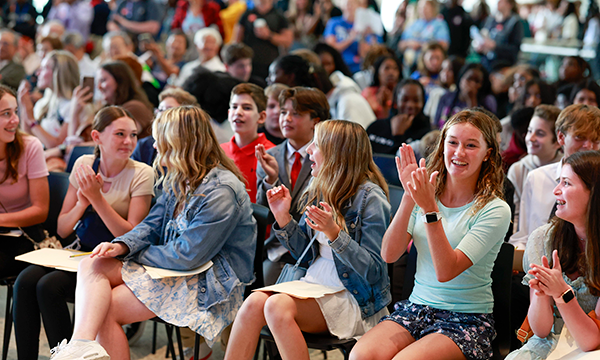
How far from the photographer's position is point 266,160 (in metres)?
2.66

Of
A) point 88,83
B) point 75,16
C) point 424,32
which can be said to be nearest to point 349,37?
point 424,32

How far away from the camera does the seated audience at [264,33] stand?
579 centimetres

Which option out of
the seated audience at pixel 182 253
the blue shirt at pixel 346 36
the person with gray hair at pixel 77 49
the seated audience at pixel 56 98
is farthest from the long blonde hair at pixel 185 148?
the blue shirt at pixel 346 36

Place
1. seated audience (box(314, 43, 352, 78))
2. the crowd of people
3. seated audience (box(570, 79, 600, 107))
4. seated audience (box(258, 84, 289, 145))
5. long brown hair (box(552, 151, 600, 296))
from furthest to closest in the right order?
seated audience (box(314, 43, 352, 78)) < seated audience (box(570, 79, 600, 107)) < seated audience (box(258, 84, 289, 145)) < the crowd of people < long brown hair (box(552, 151, 600, 296))

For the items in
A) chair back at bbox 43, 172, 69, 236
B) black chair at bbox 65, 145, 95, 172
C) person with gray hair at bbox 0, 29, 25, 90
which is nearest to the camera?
chair back at bbox 43, 172, 69, 236

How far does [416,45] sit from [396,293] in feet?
14.7

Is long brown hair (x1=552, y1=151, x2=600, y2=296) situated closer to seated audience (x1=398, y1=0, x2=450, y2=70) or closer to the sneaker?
the sneaker

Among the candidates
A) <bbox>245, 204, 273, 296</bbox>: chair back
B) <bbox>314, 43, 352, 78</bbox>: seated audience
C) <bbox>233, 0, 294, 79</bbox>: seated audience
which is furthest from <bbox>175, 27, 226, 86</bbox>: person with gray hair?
<bbox>245, 204, 273, 296</bbox>: chair back

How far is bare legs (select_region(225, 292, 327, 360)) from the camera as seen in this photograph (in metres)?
1.96

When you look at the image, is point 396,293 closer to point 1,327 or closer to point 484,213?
point 484,213

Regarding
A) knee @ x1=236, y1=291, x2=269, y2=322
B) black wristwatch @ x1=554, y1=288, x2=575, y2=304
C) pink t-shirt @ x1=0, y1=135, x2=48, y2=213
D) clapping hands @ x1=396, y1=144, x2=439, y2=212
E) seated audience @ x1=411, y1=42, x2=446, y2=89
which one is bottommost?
knee @ x1=236, y1=291, x2=269, y2=322

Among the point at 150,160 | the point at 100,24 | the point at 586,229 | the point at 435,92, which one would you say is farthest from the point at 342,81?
the point at 100,24

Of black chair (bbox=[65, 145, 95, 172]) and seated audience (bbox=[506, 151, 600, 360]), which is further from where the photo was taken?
black chair (bbox=[65, 145, 95, 172])

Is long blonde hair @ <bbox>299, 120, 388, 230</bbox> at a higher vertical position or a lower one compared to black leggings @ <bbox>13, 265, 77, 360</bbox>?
higher
